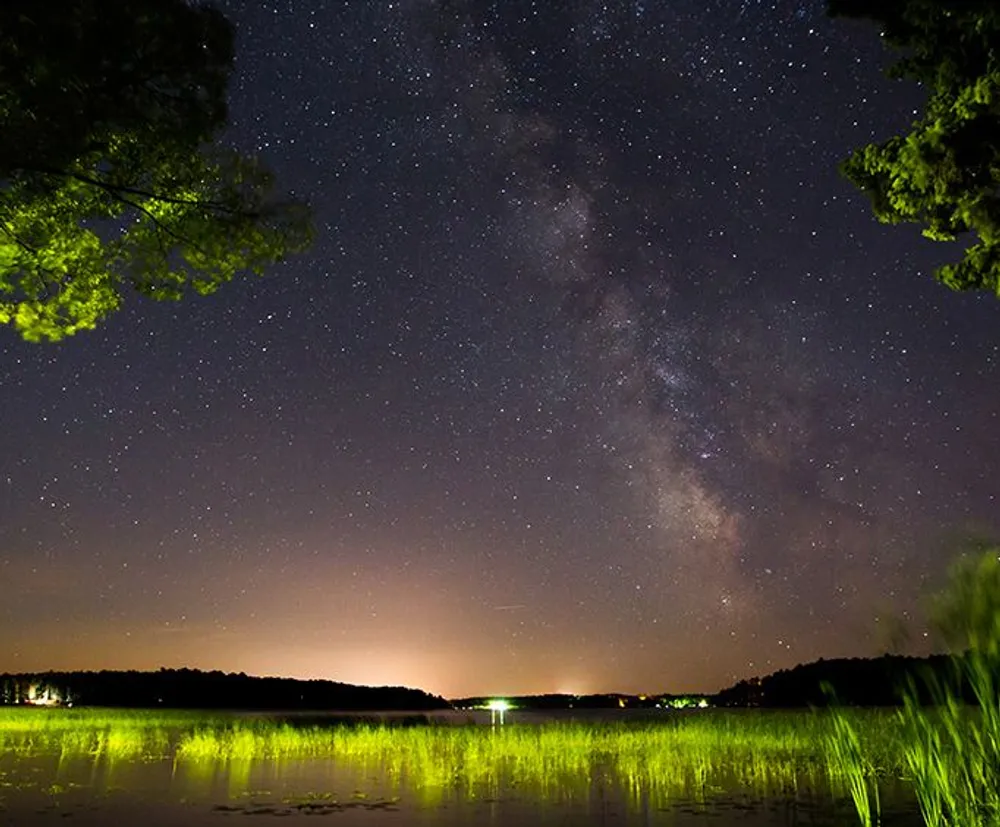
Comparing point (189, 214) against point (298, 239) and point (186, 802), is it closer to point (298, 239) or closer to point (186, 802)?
point (298, 239)

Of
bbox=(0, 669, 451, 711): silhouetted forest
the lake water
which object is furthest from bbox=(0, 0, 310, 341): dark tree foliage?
bbox=(0, 669, 451, 711): silhouetted forest

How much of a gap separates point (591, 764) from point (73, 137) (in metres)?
17.5

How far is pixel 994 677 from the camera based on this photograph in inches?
271

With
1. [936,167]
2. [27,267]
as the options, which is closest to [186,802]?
[27,267]

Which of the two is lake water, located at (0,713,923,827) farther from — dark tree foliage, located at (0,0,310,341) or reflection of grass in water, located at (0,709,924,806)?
dark tree foliage, located at (0,0,310,341)

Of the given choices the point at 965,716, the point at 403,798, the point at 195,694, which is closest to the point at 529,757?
the point at 403,798

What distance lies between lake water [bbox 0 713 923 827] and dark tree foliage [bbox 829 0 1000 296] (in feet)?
25.9

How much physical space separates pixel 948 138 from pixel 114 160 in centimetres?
1106

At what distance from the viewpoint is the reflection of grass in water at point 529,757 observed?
1784 cm

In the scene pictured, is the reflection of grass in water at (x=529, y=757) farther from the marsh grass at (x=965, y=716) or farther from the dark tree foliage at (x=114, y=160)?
the dark tree foliage at (x=114, y=160)

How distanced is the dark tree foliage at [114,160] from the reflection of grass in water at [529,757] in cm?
981

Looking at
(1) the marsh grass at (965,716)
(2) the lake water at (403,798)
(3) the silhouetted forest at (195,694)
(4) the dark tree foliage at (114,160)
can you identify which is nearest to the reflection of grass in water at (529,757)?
(2) the lake water at (403,798)

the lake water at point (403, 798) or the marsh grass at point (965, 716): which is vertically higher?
the marsh grass at point (965, 716)

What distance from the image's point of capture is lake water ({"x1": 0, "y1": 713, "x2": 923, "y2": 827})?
46.2 feet
